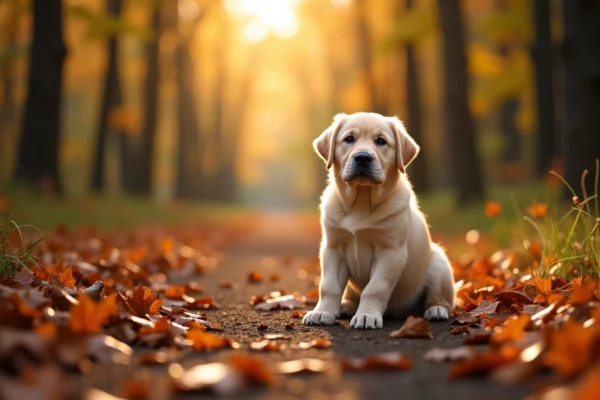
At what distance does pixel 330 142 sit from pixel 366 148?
378 millimetres

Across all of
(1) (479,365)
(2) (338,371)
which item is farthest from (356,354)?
(1) (479,365)

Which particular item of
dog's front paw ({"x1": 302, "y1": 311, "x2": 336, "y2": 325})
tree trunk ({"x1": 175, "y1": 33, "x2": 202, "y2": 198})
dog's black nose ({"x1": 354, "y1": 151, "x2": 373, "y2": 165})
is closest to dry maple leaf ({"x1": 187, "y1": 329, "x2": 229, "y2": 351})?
dog's front paw ({"x1": 302, "y1": 311, "x2": 336, "y2": 325})

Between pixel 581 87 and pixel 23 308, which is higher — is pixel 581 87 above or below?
above

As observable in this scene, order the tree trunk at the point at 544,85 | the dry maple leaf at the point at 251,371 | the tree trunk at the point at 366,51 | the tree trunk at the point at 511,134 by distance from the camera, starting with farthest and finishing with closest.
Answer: the tree trunk at the point at 511,134
the tree trunk at the point at 366,51
the tree trunk at the point at 544,85
the dry maple leaf at the point at 251,371

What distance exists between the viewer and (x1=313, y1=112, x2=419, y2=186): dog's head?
13.6 feet

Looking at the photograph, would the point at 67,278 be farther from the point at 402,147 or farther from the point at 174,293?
the point at 402,147

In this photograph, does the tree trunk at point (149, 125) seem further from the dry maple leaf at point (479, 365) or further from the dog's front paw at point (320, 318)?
the dry maple leaf at point (479, 365)

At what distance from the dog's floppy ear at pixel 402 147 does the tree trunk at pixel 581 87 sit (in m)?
4.00

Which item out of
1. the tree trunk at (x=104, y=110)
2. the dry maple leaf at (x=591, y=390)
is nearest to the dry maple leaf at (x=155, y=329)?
the dry maple leaf at (x=591, y=390)

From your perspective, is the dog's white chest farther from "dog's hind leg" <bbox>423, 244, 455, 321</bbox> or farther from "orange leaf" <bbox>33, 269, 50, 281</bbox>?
"orange leaf" <bbox>33, 269, 50, 281</bbox>

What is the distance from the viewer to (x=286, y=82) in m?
55.6

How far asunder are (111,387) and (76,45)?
93.7 feet

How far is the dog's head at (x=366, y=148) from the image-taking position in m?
4.14

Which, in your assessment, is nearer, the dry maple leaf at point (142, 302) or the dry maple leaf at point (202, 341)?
the dry maple leaf at point (202, 341)
